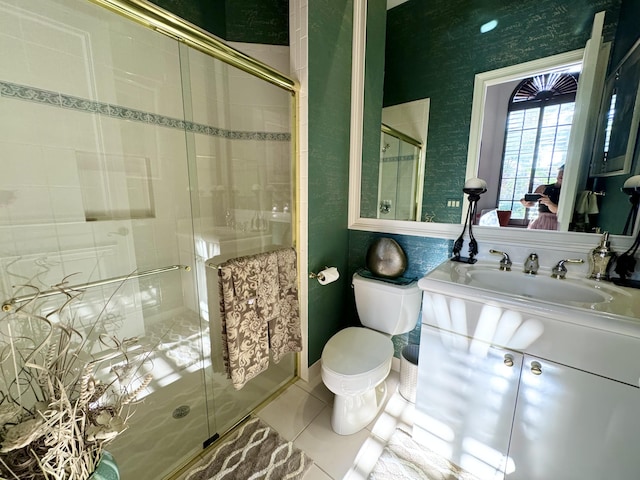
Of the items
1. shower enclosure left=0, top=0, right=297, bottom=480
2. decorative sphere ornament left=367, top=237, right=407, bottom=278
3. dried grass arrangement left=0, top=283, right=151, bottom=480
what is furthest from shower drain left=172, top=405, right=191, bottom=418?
decorative sphere ornament left=367, top=237, right=407, bottom=278

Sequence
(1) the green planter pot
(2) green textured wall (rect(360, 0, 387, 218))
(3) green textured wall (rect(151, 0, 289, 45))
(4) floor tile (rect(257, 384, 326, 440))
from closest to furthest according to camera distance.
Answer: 1. (1) the green planter pot
2. (4) floor tile (rect(257, 384, 326, 440))
3. (2) green textured wall (rect(360, 0, 387, 218))
4. (3) green textured wall (rect(151, 0, 289, 45))

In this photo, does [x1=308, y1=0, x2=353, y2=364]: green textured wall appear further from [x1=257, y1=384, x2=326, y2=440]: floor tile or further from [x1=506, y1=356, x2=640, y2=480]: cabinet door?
[x1=506, y1=356, x2=640, y2=480]: cabinet door

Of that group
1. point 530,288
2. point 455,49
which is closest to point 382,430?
point 530,288

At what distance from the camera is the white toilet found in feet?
4.03

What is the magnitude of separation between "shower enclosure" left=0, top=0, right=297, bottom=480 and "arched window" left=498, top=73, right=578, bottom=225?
1.12m

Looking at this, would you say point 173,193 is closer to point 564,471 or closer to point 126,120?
point 126,120

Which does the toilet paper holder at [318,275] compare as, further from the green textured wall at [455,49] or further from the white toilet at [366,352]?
the green textured wall at [455,49]

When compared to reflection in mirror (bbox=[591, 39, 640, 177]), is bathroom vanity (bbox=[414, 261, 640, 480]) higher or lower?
lower

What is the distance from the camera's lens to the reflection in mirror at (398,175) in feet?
5.16

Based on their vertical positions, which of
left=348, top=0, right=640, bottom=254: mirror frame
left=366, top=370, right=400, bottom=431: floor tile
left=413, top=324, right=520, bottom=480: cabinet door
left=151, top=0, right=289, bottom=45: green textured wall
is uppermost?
left=151, top=0, right=289, bottom=45: green textured wall

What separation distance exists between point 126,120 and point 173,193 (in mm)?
404

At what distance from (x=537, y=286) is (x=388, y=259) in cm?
69

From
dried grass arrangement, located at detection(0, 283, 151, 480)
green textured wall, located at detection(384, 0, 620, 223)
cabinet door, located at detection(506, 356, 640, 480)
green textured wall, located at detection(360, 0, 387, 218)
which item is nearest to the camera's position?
dried grass arrangement, located at detection(0, 283, 151, 480)

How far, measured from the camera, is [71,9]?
1166 millimetres
